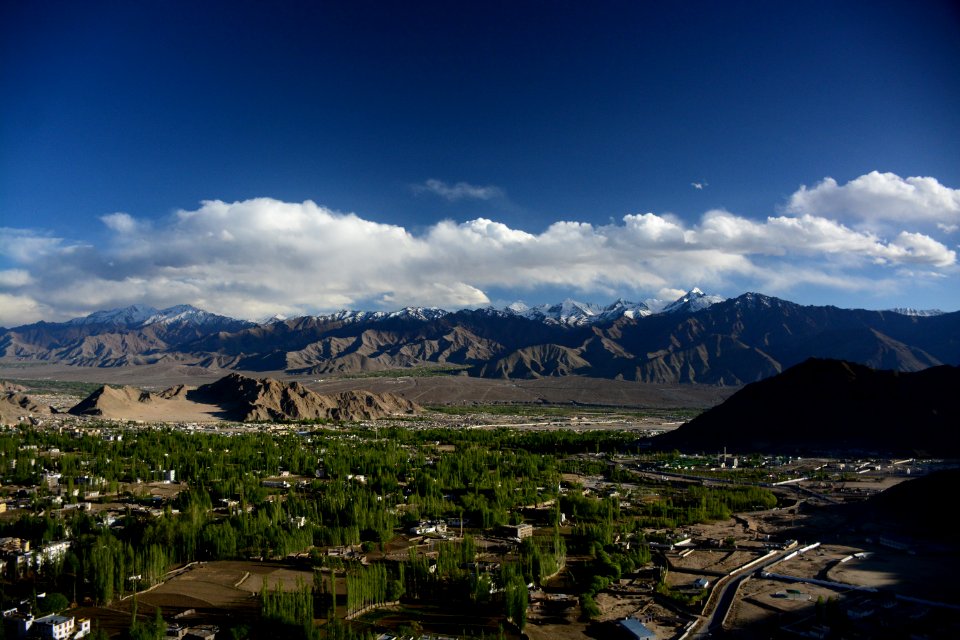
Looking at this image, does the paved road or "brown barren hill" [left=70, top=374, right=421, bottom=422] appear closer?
the paved road

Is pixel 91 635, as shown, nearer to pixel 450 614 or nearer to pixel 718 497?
pixel 450 614

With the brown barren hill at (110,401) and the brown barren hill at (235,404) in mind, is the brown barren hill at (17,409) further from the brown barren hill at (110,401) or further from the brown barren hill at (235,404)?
the brown barren hill at (235,404)

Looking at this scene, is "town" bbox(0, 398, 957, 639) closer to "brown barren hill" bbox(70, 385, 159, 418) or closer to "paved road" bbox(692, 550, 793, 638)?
"paved road" bbox(692, 550, 793, 638)

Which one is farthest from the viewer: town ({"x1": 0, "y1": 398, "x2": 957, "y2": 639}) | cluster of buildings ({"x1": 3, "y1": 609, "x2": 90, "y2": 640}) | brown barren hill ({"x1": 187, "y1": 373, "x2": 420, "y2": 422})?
brown barren hill ({"x1": 187, "y1": 373, "x2": 420, "y2": 422})

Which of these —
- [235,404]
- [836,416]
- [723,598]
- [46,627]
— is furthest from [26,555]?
[235,404]

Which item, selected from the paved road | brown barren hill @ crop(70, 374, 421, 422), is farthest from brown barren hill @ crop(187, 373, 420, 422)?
the paved road

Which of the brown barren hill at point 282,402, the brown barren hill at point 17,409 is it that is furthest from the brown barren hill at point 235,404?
the brown barren hill at point 17,409

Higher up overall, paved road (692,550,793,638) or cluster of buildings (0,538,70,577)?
cluster of buildings (0,538,70,577)

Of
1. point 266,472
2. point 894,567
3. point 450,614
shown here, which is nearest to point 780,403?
point 894,567
